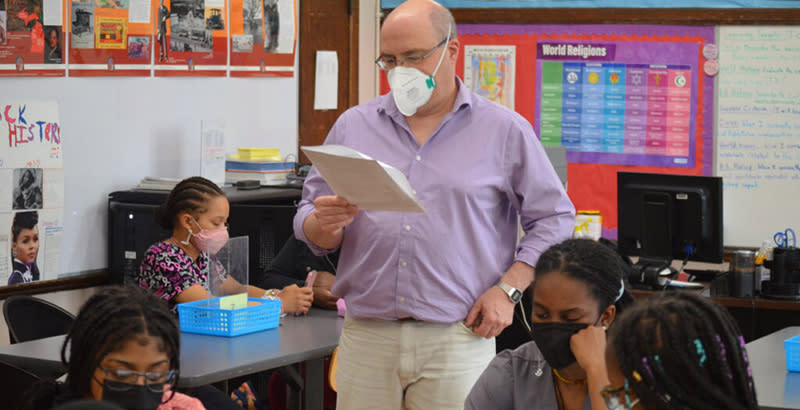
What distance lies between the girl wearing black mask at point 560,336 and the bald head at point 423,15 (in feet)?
2.20

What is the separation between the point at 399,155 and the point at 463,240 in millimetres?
273

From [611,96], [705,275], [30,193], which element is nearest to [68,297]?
[30,193]

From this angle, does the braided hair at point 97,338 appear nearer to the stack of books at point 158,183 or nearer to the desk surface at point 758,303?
the stack of books at point 158,183

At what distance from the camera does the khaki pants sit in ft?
8.15

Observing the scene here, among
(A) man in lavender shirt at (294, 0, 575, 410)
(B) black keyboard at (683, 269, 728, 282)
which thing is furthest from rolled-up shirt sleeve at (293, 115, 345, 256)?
(B) black keyboard at (683, 269, 728, 282)

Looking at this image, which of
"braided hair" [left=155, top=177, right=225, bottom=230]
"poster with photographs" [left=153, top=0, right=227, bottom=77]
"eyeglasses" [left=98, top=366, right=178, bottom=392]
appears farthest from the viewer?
"poster with photographs" [left=153, top=0, right=227, bottom=77]

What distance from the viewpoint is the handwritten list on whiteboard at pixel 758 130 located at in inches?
222

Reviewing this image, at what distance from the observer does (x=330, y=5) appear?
226 inches

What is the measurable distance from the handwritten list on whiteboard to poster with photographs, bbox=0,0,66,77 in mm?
3627

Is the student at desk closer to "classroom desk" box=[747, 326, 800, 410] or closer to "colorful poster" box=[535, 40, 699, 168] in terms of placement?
"classroom desk" box=[747, 326, 800, 410]

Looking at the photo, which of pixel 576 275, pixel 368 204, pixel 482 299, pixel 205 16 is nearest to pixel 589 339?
pixel 576 275

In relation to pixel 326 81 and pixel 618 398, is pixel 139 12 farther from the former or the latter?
pixel 618 398

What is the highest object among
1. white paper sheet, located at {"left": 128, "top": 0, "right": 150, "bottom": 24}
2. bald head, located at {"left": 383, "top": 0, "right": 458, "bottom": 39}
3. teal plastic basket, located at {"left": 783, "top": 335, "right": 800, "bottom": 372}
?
white paper sheet, located at {"left": 128, "top": 0, "right": 150, "bottom": 24}

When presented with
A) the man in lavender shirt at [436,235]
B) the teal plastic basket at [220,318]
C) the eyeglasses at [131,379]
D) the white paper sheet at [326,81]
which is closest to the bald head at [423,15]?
the man in lavender shirt at [436,235]
